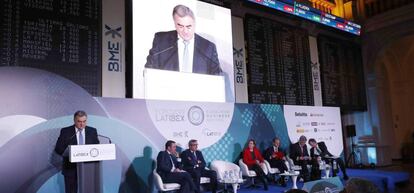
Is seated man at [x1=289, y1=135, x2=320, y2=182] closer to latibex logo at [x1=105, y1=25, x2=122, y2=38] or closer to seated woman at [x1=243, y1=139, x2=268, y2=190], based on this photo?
seated woman at [x1=243, y1=139, x2=268, y2=190]

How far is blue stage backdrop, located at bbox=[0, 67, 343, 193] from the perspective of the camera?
15.3 feet

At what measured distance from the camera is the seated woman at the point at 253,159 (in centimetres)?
658

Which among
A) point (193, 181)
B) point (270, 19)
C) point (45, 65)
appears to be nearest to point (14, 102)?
point (45, 65)

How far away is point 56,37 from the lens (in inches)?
204

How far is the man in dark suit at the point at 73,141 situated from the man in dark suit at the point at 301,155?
171 inches

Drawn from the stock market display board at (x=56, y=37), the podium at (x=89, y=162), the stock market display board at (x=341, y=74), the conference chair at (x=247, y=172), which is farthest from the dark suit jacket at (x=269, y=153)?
the podium at (x=89, y=162)

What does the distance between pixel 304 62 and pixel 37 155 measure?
6566 millimetres

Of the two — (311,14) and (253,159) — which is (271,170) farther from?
(311,14)

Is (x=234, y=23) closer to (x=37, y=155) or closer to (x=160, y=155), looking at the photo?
(x=160, y=155)

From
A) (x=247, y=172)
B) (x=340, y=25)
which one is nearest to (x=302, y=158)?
(x=247, y=172)

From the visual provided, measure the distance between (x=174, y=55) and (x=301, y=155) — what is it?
338 centimetres

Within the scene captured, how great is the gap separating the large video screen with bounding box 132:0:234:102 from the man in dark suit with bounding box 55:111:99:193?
1.56m

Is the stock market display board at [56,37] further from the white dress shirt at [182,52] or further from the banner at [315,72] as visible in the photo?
Result: the banner at [315,72]

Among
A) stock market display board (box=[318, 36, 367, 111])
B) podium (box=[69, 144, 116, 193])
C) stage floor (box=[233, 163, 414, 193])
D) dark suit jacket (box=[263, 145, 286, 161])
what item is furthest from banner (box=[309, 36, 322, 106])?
podium (box=[69, 144, 116, 193])
